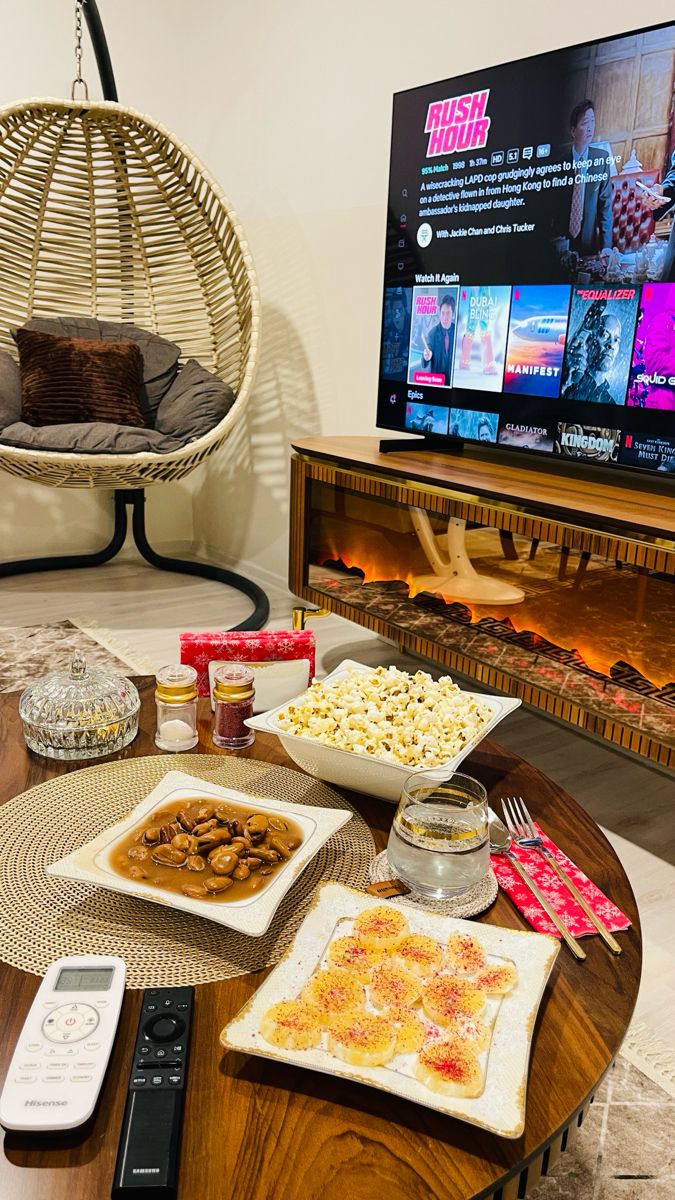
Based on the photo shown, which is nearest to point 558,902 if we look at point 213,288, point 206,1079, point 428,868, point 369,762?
point 428,868

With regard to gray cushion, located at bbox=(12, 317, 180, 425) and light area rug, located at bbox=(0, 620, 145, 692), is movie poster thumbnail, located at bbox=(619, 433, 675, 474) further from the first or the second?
gray cushion, located at bbox=(12, 317, 180, 425)

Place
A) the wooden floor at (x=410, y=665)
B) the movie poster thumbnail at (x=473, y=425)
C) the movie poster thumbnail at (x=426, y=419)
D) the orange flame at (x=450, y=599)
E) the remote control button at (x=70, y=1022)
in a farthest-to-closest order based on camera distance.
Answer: the movie poster thumbnail at (x=426, y=419), the movie poster thumbnail at (x=473, y=425), the orange flame at (x=450, y=599), the wooden floor at (x=410, y=665), the remote control button at (x=70, y=1022)

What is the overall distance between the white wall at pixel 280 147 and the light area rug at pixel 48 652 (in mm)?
944

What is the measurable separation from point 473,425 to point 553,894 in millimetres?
1593

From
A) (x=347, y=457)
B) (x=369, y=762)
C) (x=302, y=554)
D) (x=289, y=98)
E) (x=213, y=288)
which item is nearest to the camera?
(x=369, y=762)

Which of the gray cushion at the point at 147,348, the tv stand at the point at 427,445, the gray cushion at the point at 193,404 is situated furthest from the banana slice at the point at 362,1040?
the gray cushion at the point at 147,348

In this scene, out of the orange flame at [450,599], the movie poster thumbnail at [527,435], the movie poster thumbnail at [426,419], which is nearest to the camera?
the orange flame at [450,599]

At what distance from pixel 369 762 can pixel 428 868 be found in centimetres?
16

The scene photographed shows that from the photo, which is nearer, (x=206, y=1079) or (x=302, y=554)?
(x=206, y=1079)

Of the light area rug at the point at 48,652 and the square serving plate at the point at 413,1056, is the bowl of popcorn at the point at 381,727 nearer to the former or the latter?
the square serving plate at the point at 413,1056

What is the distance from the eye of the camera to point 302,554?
2.57 meters

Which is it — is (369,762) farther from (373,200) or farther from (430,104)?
(373,200)

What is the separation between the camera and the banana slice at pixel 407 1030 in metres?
0.67

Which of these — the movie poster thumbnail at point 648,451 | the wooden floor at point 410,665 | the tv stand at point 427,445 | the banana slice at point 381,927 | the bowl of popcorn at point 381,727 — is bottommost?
the wooden floor at point 410,665
